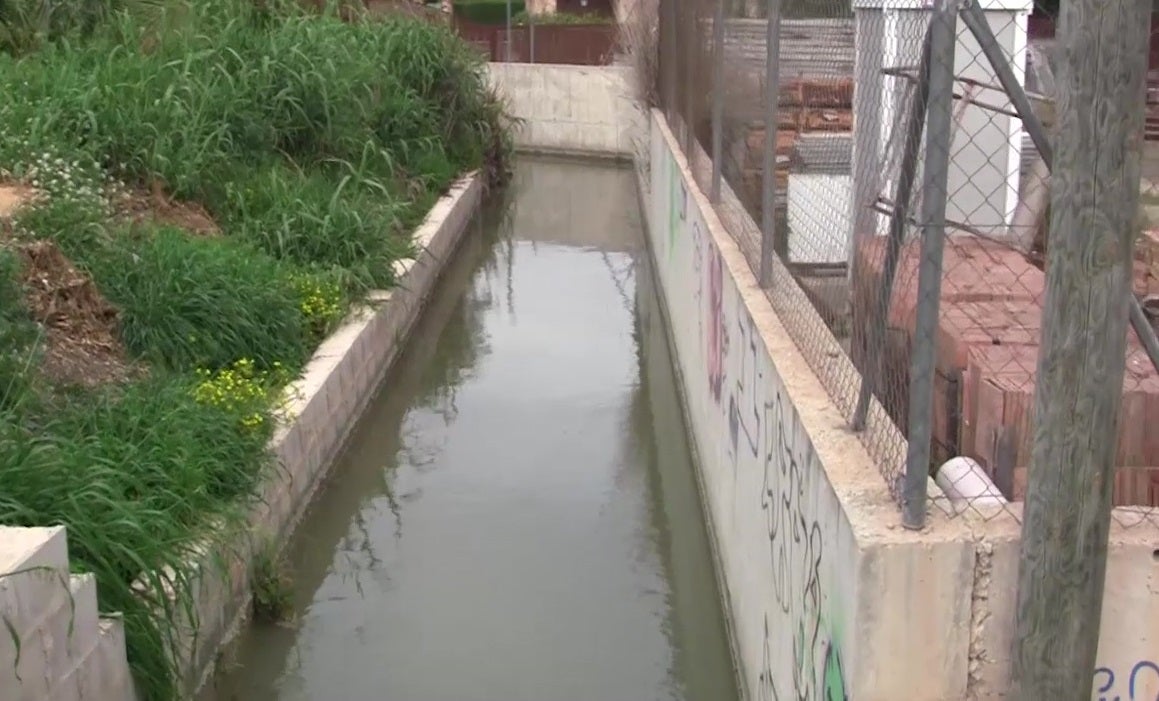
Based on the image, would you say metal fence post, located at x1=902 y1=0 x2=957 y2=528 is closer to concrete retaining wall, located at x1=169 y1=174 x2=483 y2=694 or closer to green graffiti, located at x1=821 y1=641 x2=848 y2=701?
Result: green graffiti, located at x1=821 y1=641 x2=848 y2=701

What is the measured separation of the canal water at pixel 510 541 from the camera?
5148 mm

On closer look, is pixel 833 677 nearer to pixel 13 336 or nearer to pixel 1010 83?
pixel 1010 83

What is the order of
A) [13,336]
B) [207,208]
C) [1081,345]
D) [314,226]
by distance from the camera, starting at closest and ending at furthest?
[1081,345]
[13,336]
[314,226]
[207,208]

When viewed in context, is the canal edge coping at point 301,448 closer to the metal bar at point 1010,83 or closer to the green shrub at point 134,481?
the green shrub at point 134,481

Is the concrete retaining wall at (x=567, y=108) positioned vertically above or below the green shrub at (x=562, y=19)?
below

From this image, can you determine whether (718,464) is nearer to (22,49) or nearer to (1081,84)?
(1081,84)

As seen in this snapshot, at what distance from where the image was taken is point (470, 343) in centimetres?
987

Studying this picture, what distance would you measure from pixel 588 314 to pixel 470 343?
1.22m

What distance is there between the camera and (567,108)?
19.8 meters

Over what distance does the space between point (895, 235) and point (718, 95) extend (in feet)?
13.6

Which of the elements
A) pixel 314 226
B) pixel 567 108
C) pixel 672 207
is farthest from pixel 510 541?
pixel 567 108

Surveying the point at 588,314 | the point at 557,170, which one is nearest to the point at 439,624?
the point at 588,314

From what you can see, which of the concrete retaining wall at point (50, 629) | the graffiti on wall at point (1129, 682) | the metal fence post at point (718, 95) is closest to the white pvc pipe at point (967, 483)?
the graffiti on wall at point (1129, 682)

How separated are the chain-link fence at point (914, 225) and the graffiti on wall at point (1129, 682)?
0.39 metres
